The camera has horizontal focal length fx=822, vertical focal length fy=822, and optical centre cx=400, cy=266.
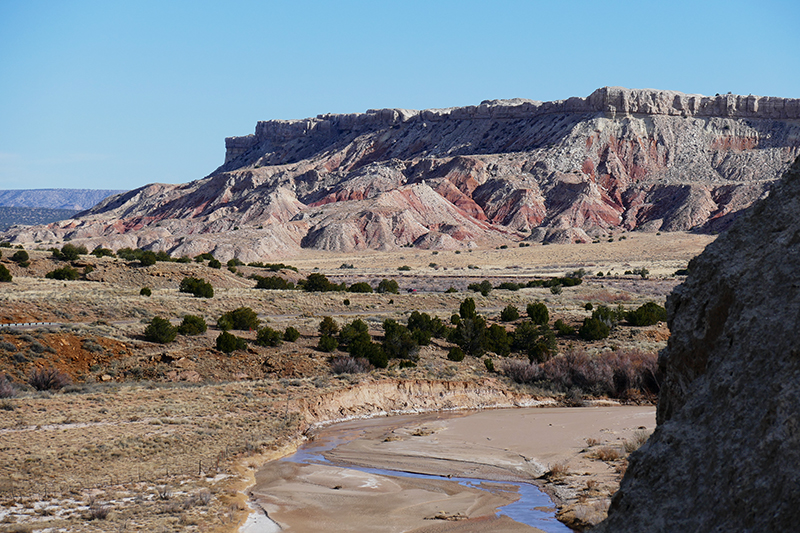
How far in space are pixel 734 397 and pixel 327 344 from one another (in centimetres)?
2554

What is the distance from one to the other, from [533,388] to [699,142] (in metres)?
122

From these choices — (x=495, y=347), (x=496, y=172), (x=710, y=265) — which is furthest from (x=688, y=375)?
(x=496, y=172)

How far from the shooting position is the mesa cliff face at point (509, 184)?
11812 cm

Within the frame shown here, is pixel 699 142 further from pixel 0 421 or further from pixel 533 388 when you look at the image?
pixel 0 421

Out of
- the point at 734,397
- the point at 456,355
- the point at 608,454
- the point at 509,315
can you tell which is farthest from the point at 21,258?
the point at 734,397

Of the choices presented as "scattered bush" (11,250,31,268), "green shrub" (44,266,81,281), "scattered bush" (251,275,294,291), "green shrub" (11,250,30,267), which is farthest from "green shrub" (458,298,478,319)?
"green shrub" (11,250,30,267)

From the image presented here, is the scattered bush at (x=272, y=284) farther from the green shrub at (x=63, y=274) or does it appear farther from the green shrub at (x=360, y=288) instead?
the green shrub at (x=63, y=274)

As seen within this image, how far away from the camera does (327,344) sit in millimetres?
32188

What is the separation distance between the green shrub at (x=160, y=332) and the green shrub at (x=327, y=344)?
5657 millimetres

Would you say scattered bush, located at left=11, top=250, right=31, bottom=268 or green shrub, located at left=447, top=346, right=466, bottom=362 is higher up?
scattered bush, located at left=11, top=250, right=31, bottom=268

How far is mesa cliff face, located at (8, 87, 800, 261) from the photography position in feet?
388

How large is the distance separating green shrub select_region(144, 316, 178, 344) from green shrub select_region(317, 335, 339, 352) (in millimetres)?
5657

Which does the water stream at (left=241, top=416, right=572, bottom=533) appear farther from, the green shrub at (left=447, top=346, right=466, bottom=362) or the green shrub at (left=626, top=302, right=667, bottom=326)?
the green shrub at (left=626, top=302, right=667, bottom=326)

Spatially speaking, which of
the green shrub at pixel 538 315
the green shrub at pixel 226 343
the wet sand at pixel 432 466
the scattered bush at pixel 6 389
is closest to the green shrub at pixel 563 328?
the green shrub at pixel 538 315
